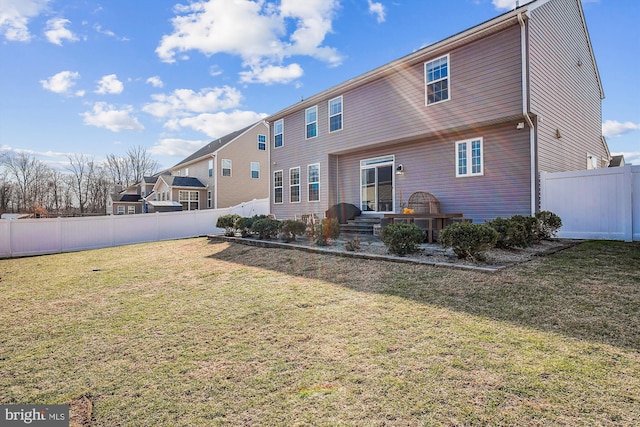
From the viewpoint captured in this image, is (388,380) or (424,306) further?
(424,306)

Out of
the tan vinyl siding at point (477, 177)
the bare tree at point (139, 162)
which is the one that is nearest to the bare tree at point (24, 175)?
the bare tree at point (139, 162)

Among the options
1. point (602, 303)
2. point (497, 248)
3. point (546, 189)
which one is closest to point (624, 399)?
point (602, 303)

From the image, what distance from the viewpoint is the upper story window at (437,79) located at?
9.64m

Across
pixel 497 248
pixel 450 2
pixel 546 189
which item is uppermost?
pixel 450 2

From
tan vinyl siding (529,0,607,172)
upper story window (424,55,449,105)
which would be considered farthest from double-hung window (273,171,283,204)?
tan vinyl siding (529,0,607,172)

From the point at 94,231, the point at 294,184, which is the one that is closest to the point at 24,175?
the point at 94,231

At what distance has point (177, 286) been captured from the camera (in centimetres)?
557

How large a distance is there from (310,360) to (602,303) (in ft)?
11.4

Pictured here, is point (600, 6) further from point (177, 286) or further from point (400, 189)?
point (177, 286)

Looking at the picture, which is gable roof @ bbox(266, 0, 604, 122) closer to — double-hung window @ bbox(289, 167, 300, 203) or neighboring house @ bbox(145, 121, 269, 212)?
double-hung window @ bbox(289, 167, 300, 203)

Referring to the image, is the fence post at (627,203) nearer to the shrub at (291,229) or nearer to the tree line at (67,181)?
the shrub at (291,229)

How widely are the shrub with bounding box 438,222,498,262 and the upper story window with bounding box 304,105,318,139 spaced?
959cm

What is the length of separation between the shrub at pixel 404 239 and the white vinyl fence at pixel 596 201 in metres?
4.53

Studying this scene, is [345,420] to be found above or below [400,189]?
below
